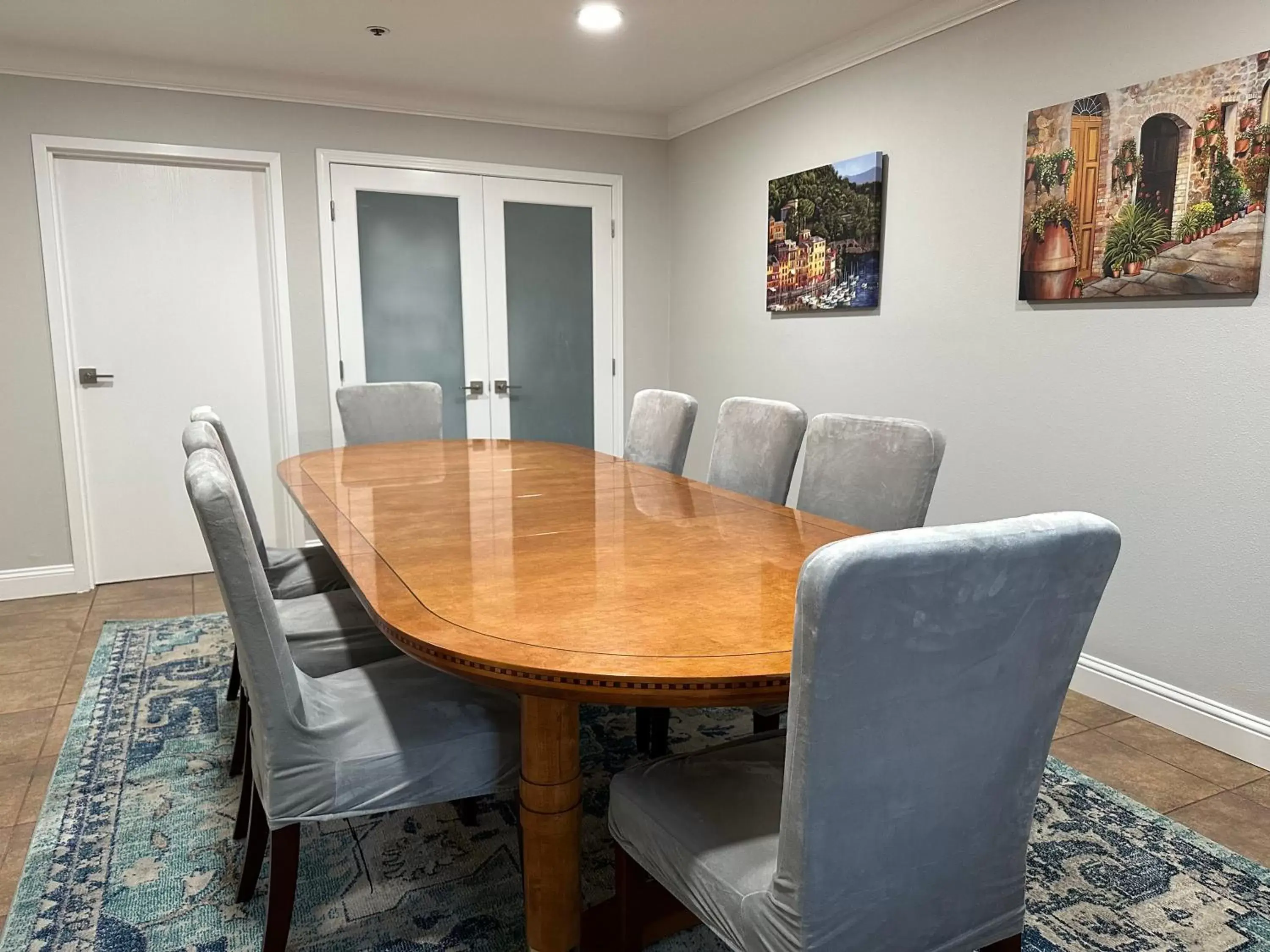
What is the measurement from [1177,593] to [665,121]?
3563 mm

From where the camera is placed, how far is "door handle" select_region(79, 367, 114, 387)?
3.96 m

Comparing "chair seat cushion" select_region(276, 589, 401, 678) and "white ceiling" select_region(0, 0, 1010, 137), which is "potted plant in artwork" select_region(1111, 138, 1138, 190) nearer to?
"white ceiling" select_region(0, 0, 1010, 137)

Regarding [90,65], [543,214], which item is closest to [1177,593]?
[543,214]

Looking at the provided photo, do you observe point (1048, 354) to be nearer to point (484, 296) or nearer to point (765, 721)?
point (765, 721)

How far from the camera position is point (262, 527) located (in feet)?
14.7

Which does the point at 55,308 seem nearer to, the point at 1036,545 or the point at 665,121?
the point at 665,121

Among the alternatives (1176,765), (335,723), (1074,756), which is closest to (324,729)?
(335,723)

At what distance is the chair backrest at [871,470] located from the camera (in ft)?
6.88

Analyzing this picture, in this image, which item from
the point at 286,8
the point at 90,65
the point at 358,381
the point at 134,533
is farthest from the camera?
the point at 358,381

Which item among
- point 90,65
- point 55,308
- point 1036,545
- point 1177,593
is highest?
point 90,65

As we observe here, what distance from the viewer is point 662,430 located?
122 inches

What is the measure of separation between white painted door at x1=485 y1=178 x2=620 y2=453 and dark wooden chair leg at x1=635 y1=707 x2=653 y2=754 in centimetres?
272

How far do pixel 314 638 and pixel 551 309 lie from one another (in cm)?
310

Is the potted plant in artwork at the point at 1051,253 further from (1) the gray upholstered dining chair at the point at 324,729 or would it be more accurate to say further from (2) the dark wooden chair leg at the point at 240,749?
(2) the dark wooden chair leg at the point at 240,749
